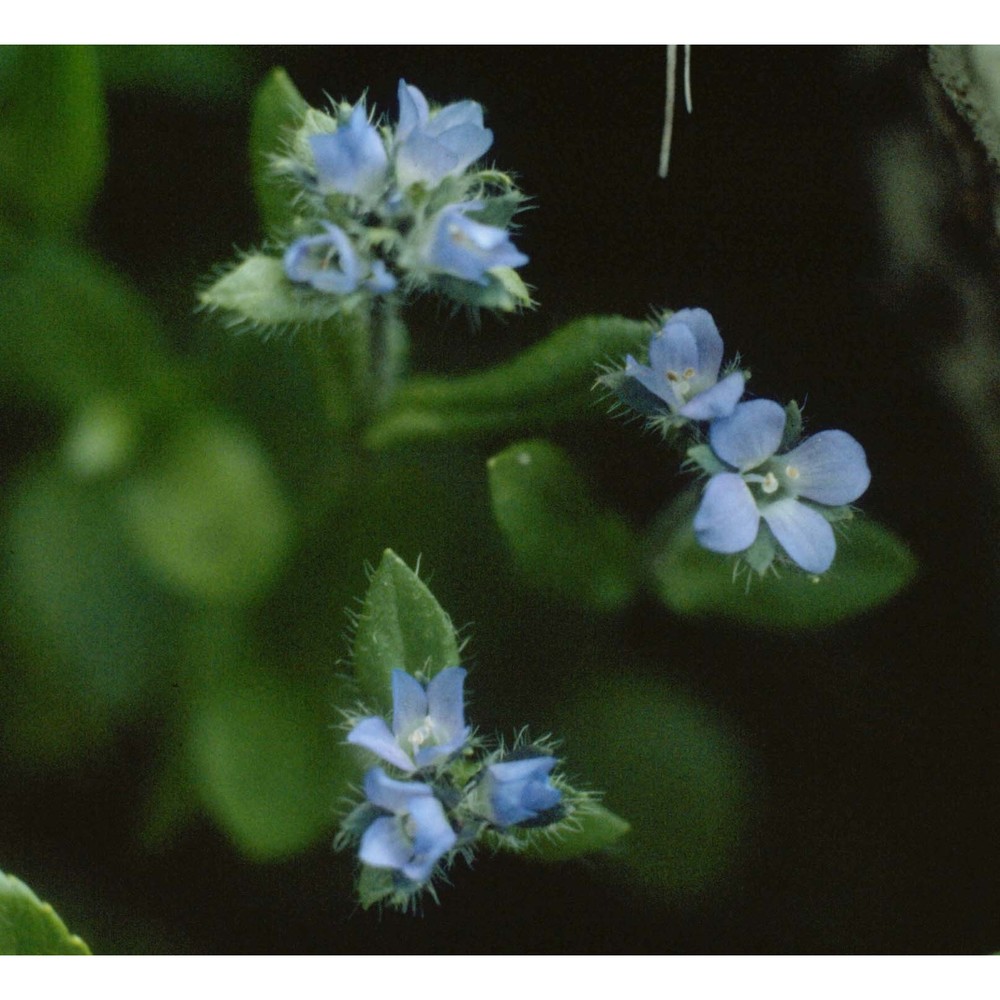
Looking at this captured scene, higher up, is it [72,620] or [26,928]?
[72,620]

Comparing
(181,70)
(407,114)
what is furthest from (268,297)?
(181,70)

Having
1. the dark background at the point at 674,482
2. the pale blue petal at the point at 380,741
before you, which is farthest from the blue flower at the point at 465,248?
the dark background at the point at 674,482

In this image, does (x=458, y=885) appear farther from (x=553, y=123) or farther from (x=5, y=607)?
A: (x=553, y=123)

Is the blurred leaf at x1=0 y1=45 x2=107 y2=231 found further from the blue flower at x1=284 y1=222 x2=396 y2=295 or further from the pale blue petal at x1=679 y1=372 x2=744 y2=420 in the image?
the pale blue petal at x1=679 y1=372 x2=744 y2=420

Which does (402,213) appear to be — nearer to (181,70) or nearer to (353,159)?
(353,159)

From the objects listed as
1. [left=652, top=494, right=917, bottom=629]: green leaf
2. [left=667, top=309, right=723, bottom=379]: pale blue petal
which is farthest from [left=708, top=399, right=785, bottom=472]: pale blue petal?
[left=652, top=494, right=917, bottom=629]: green leaf

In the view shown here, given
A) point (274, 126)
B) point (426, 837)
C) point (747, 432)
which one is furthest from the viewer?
point (274, 126)
